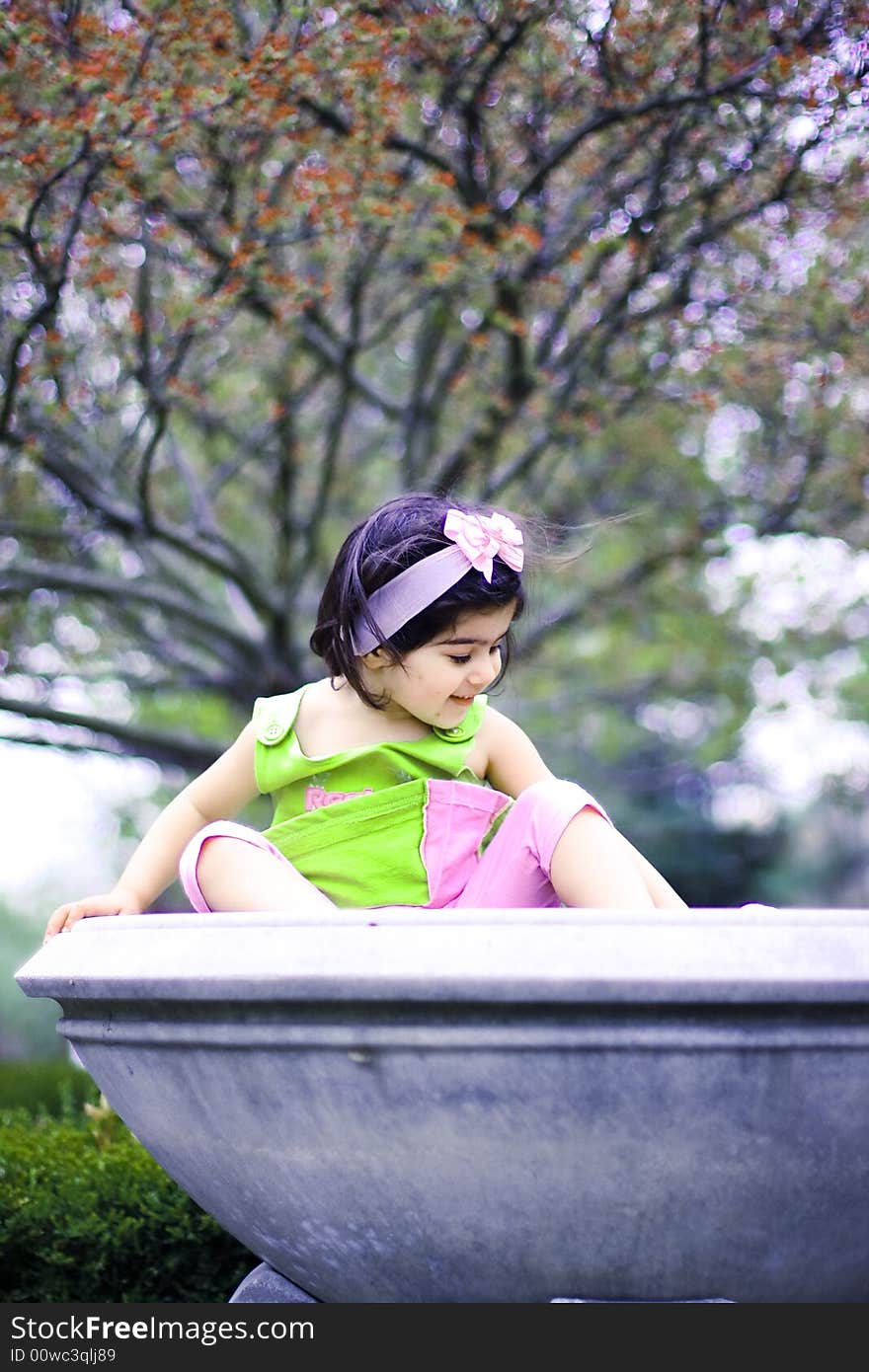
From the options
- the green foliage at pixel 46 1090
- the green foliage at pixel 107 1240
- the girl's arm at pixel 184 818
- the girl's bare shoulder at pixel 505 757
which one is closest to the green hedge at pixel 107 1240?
the green foliage at pixel 107 1240

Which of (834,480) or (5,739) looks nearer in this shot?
(5,739)

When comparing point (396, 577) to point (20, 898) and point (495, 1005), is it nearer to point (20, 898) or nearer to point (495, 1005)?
point (495, 1005)

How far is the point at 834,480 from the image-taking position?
17.2 ft

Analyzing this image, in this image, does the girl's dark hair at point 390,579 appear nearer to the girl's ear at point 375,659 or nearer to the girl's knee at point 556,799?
the girl's ear at point 375,659

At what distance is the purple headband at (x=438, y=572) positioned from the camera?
2.18 metres

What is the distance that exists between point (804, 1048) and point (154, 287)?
415 cm

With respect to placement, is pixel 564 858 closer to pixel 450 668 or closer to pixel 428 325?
pixel 450 668

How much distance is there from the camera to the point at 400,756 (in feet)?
7.33

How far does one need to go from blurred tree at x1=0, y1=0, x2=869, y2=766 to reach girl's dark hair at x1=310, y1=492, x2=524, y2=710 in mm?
768

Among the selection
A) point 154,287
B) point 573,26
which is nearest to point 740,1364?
point 573,26

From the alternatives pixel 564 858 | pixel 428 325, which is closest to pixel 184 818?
pixel 564 858

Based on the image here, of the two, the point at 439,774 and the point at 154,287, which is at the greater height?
the point at 154,287

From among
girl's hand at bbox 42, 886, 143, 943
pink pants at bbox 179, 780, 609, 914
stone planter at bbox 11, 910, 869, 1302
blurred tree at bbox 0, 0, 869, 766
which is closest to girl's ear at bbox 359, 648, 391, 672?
pink pants at bbox 179, 780, 609, 914

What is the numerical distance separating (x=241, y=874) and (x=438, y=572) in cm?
61
